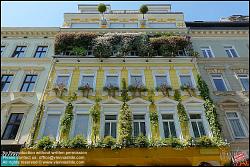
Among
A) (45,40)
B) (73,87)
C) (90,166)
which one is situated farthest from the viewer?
(45,40)

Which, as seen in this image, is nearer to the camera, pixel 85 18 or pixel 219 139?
pixel 219 139

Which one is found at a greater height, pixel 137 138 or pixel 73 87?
pixel 73 87

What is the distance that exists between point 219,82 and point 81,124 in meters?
10.0

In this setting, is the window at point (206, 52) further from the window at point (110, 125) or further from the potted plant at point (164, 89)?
the window at point (110, 125)

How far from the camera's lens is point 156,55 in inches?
794

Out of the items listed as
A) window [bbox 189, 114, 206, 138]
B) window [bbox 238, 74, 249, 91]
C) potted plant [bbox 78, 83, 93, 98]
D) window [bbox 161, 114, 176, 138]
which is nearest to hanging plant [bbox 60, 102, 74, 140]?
potted plant [bbox 78, 83, 93, 98]

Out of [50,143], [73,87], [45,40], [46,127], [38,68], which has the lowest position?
[50,143]

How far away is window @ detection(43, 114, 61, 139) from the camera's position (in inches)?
604

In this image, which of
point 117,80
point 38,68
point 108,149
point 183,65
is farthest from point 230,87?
point 38,68

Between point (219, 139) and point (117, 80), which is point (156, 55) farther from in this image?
point (219, 139)

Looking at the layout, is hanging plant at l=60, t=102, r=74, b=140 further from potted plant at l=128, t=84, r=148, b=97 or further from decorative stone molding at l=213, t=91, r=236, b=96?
decorative stone molding at l=213, t=91, r=236, b=96

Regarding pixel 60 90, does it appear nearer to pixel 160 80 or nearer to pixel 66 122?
pixel 66 122

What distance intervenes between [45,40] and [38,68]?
139 inches

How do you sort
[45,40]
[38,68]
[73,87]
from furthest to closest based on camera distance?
[45,40] < [38,68] < [73,87]
